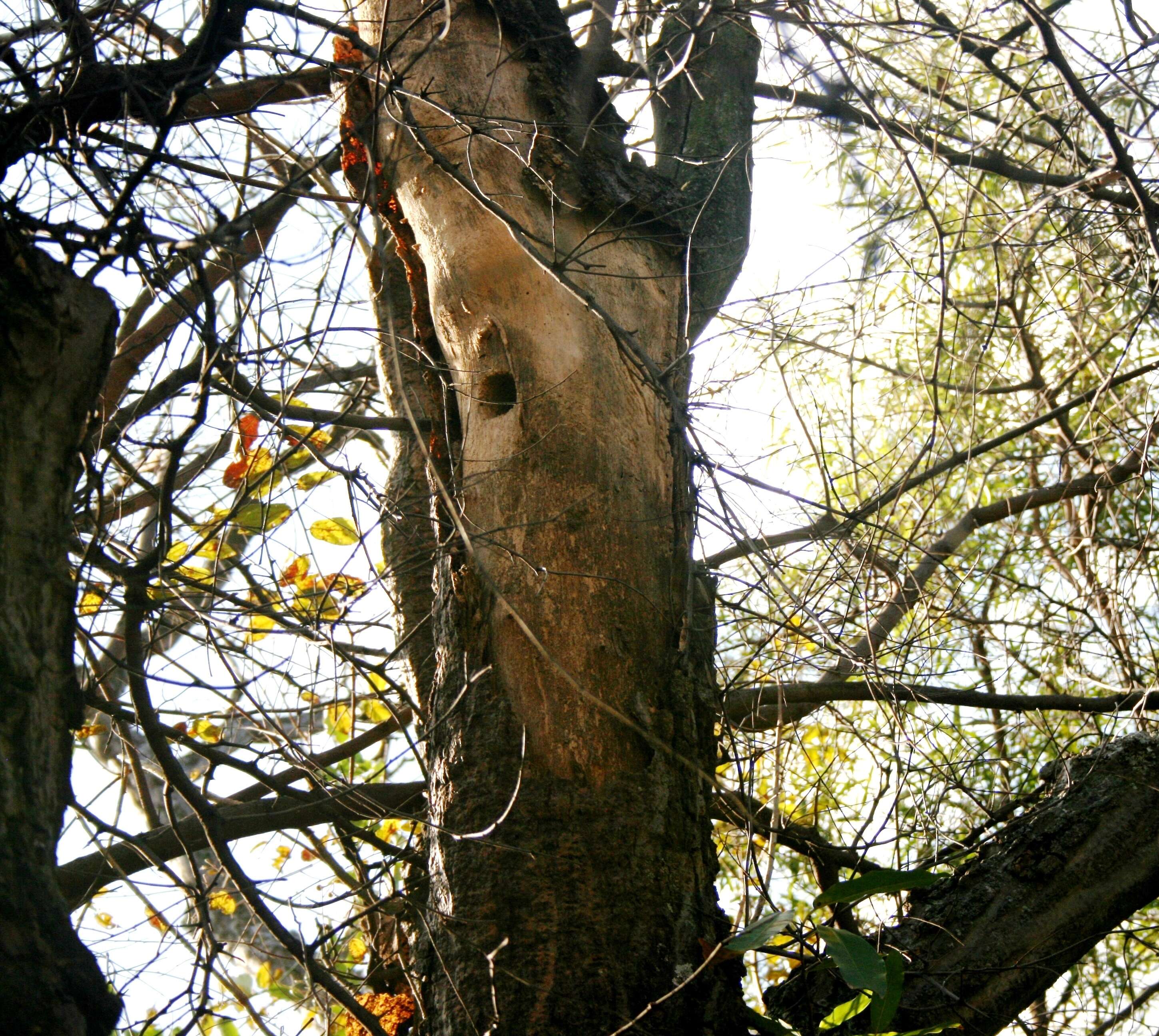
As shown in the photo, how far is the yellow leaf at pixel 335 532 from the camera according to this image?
3.07 m

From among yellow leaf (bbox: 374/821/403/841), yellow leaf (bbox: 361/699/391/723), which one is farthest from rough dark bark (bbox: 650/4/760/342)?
yellow leaf (bbox: 374/821/403/841)

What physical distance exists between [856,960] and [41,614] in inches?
49.1

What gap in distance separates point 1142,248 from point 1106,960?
6.77 ft

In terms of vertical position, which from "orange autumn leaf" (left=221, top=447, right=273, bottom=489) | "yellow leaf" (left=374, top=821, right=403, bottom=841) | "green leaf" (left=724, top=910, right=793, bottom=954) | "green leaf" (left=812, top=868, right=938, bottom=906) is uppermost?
"orange autumn leaf" (left=221, top=447, right=273, bottom=489)

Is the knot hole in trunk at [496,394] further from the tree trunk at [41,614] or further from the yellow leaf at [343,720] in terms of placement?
the yellow leaf at [343,720]

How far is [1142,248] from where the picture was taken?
2.73m

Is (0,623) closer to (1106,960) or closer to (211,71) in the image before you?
(211,71)

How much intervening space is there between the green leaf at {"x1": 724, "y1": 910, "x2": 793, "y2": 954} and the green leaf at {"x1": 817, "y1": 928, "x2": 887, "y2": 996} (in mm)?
113

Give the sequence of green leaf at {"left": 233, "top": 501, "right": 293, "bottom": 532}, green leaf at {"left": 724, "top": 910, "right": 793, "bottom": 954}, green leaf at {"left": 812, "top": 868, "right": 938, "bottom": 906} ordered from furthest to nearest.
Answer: green leaf at {"left": 233, "top": 501, "right": 293, "bottom": 532} < green leaf at {"left": 812, "top": 868, "right": 938, "bottom": 906} < green leaf at {"left": 724, "top": 910, "right": 793, "bottom": 954}

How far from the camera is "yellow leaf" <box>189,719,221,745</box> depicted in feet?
11.4

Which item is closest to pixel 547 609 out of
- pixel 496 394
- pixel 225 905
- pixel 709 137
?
pixel 496 394

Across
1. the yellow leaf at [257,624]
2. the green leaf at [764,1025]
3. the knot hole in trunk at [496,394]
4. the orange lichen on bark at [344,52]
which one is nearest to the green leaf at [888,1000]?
the green leaf at [764,1025]

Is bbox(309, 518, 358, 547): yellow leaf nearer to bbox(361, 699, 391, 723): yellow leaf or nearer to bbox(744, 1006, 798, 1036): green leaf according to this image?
bbox(361, 699, 391, 723): yellow leaf

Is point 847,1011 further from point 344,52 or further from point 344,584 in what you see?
point 344,52
